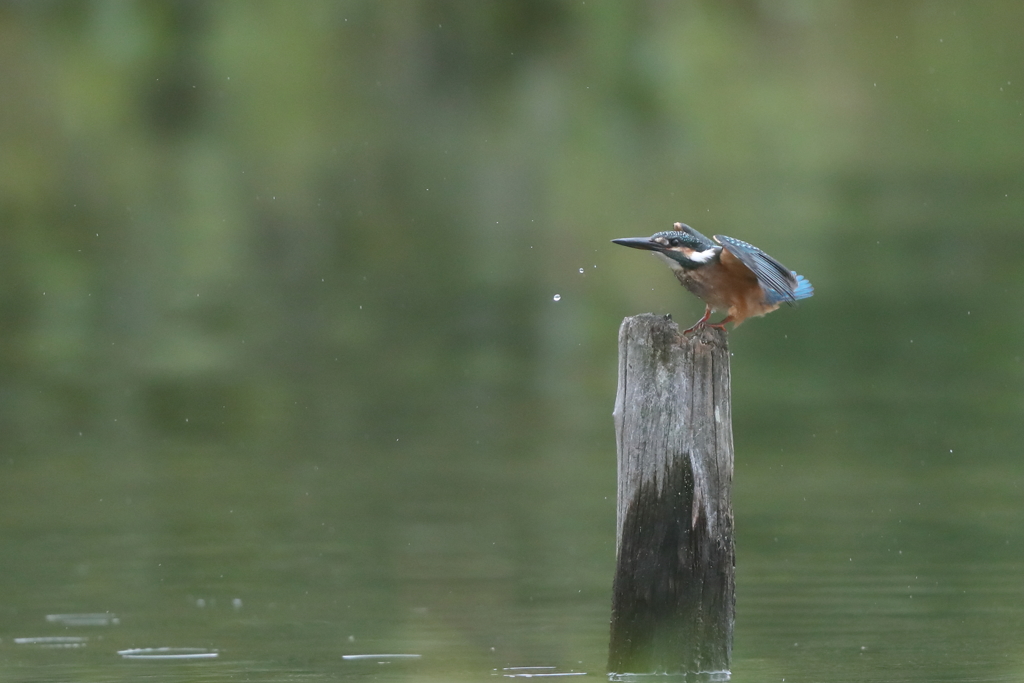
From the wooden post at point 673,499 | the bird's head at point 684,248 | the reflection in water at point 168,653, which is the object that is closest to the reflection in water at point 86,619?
the reflection in water at point 168,653

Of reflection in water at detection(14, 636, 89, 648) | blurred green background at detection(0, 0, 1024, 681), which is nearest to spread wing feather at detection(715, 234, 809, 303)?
blurred green background at detection(0, 0, 1024, 681)

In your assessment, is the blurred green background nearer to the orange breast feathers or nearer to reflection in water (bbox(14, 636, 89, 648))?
reflection in water (bbox(14, 636, 89, 648))

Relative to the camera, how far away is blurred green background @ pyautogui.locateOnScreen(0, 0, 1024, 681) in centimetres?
718

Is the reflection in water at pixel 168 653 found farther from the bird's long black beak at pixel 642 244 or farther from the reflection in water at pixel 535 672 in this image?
the bird's long black beak at pixel 642 244

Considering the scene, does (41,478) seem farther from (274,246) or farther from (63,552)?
(274,246)

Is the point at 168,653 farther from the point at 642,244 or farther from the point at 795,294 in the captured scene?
the point at 795,294

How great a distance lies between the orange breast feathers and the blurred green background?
1.15 meters

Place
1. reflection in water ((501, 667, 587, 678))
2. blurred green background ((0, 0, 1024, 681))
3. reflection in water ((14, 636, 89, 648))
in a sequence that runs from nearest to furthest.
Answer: reflection in water ((501, 667, 587, 678)), reflection in water ((14, 636, 89, 648)), blurred green background ((0, 0, 1024, 681))

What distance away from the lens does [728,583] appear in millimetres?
5512

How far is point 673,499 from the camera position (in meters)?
5.43

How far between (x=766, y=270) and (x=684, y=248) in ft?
0.90

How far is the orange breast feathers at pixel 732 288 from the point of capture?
589 cm

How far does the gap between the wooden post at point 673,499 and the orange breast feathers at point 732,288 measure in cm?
43

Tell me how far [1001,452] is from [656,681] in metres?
5.58
